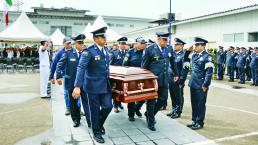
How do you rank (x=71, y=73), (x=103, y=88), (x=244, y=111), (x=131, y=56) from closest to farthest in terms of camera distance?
(x=103, y=88)
(x=71, y=73)
(x=131, y=56)
(x=244, y=111)

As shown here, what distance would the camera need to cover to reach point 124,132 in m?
6.25

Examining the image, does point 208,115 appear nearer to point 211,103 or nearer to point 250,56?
point 211,103

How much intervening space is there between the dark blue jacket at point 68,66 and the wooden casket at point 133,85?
1098 mm

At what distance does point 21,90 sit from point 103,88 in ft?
25.8

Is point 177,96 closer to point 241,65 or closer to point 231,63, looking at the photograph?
point 241,65

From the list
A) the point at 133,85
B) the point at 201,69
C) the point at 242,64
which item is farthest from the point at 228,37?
the point at 133,85

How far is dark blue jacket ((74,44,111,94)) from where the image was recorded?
18.4 feet

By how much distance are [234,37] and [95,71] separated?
48.4 ft

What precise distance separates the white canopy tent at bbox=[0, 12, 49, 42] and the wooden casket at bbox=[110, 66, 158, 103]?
577 inches

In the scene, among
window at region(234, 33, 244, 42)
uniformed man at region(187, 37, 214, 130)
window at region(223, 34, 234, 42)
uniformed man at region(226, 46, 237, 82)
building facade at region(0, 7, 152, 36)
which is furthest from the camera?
building facade at region(0, 7, 152, 36)

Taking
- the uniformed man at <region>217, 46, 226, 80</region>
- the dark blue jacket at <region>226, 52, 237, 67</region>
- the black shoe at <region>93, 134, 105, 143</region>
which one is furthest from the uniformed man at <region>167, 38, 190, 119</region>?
the uniformed man at <region>217, 46, 226, 80</region>

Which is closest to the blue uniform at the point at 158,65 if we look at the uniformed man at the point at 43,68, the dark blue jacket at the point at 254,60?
the uniformed man at the point at 43,68

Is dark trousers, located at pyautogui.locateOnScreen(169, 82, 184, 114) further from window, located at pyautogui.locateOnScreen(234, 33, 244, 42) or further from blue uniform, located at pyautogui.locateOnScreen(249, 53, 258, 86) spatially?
window, located at pyautogui.locateOnScreen(234, 33, 244, 42)

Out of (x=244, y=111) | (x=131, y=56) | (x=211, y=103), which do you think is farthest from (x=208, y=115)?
(x=131, y=56)
